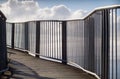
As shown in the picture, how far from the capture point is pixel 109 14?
8914mm

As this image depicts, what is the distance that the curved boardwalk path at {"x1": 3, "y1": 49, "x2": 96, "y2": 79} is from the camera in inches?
444

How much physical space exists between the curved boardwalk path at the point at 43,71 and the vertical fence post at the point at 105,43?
5.90 ft

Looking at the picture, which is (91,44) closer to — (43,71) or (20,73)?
(43,71)

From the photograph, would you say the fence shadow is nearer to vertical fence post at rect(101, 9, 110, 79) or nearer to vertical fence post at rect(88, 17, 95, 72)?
vertical fence post at rect(88, 17, 95, 72)

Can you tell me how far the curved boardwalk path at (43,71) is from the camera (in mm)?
11285

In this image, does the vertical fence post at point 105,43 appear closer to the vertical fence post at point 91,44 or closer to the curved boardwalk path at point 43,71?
the vertical fence post at point 91,44

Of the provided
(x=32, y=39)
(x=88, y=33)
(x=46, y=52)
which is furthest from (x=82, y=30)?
(x=32, y=39)

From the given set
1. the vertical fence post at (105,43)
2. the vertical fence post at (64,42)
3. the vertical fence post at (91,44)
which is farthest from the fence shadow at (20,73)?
the vertical fence post at (105,43)

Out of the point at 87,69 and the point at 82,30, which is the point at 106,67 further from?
the point at 82,30

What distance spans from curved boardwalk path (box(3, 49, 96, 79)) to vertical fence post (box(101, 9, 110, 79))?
1.80 metres

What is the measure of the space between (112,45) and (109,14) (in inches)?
30.3

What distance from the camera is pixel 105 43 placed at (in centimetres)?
920

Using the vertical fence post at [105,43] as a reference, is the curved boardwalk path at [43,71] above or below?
below

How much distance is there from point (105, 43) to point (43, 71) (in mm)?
3727
